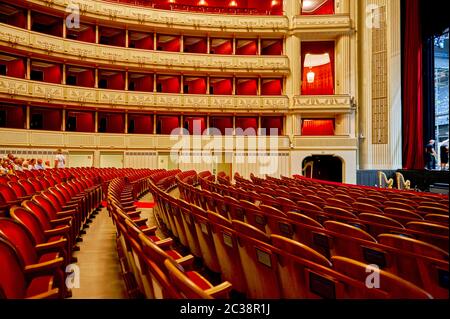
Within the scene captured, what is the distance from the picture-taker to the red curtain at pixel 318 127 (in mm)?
5855

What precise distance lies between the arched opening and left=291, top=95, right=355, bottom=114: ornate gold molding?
2.83ft

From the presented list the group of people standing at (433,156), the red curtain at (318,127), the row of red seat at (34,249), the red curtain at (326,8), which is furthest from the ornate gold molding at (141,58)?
the row of red seat at (34,249)

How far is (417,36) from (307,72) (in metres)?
2.10

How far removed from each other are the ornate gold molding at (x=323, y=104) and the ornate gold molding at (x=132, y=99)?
9.5 inches

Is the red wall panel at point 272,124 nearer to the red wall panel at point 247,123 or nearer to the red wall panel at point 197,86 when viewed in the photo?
the red wall panel at point 247,123

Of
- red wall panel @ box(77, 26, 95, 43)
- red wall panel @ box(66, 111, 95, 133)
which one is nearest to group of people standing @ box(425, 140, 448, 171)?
red wall panel @ box(66, 111, 95, 133)

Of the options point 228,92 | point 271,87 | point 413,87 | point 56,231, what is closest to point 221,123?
point 228,92

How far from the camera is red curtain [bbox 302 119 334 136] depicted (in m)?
5.86

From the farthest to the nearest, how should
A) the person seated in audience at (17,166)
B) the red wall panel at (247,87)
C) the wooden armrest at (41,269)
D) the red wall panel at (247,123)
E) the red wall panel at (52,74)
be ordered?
the red wall panel at (247,87) < the red wall panel at (247,123) < the red wall panel at (52,74) < the person seated in audience at (17,166) < the wooden armrest at (41,269)

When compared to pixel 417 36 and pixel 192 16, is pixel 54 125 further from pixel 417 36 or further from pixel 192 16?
pixel 417 36

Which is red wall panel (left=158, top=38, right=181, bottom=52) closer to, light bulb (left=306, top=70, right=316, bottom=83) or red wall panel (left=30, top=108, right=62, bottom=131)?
red wall panel (left=30, top=108, right=62, bottom=131)

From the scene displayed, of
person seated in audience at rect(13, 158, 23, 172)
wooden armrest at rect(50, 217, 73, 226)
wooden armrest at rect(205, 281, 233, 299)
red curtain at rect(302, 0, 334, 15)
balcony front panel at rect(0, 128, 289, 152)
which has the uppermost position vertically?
red curtain at rect(302, 0, 334, 15)
